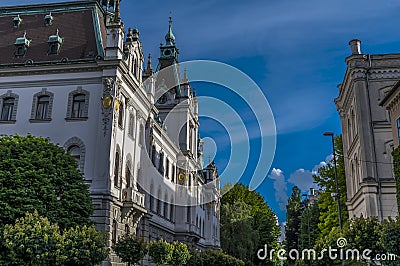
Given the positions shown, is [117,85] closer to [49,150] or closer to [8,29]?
[49,150]

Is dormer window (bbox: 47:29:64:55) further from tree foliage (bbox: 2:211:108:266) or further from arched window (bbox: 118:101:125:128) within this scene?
tree foliage (bbox: 2:211:108:266)

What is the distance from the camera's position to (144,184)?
4119 cm

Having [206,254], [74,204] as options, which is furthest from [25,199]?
[206,254]

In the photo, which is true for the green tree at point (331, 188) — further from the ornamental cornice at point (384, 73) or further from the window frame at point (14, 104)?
the window frame at point (14, 104)

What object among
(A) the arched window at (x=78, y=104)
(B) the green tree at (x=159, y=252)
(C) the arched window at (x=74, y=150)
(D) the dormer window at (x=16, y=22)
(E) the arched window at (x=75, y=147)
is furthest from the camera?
(D) the dormer window at (x=16, y=22)

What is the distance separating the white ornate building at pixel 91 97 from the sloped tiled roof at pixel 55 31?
0.08 meters

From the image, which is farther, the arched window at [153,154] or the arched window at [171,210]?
the arched window at [171,210]

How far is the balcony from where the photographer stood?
33.9m

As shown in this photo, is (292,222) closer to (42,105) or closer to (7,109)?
(42,105)

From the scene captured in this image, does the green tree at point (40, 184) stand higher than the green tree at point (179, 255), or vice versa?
the green tree at point (40, 184)

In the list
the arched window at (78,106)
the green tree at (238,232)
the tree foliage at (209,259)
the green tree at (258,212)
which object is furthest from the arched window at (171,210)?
the green tree at (258,212)

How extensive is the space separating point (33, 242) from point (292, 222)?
3660 inches

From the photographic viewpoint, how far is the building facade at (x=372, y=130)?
116 ft

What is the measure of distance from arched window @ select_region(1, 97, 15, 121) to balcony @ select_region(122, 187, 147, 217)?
11151mm
